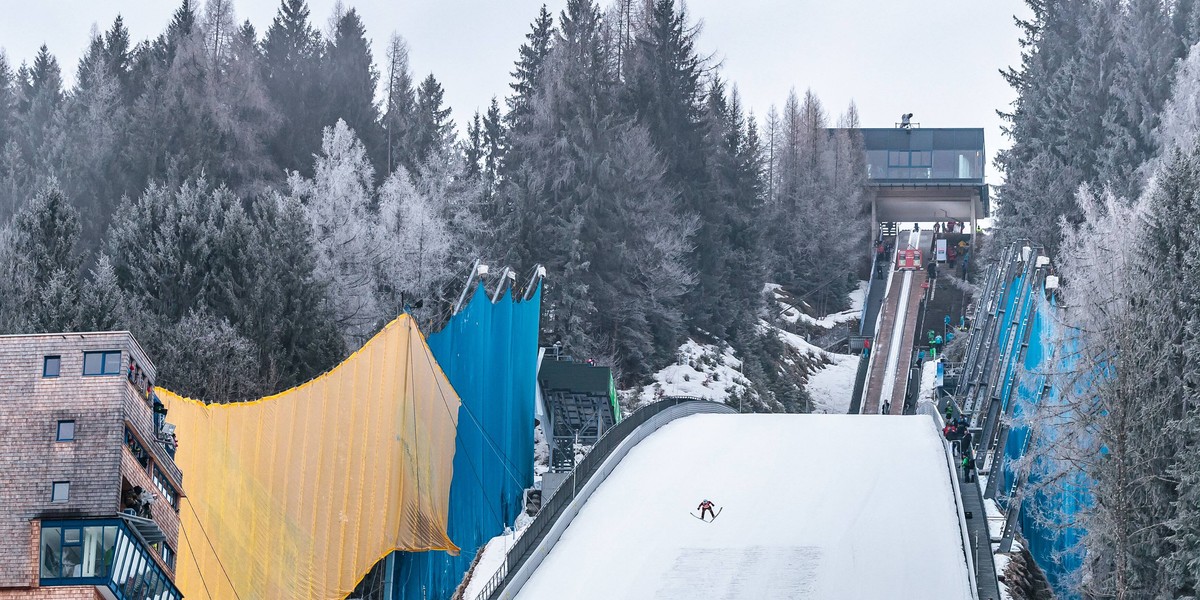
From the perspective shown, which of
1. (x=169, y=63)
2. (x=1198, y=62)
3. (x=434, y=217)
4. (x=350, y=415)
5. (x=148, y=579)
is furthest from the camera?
(x=169, y=63)

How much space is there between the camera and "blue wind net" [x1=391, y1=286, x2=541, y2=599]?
33.5m

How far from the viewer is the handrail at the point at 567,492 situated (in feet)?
94.1

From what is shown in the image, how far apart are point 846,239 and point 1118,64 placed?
2014cm

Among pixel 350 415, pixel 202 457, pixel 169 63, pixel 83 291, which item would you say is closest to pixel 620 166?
pixel 169 63

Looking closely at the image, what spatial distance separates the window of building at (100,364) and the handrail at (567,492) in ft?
22.4

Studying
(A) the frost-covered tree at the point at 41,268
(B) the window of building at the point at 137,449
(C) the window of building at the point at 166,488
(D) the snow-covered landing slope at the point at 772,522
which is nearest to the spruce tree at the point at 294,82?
(A) the frost-covered tree at the point at 41,268

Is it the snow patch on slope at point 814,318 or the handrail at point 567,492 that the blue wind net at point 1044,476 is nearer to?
the handrail at point 567,492

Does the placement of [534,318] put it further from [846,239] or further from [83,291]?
[846,239]

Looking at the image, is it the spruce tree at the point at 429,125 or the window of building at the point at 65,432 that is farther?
the spruce tree at the point at 429,125

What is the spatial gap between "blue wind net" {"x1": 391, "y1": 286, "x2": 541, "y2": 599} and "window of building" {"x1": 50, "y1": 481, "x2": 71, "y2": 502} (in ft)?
32.5

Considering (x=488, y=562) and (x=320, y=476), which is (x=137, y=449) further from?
(x=488, y=562)

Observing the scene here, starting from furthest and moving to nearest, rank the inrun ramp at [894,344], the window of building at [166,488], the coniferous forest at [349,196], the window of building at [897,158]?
the window of building at [897,158], the inrun ramp at [894,344], the coniferous forest at [349,196], the window of building at [166,488]

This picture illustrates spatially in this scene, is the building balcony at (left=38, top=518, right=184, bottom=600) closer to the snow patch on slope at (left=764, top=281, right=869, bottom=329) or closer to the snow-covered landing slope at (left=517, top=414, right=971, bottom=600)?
the snow-covered landing slope at (left=517, top=414, right=971, bottom=600)

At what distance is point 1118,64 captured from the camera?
59.4m
